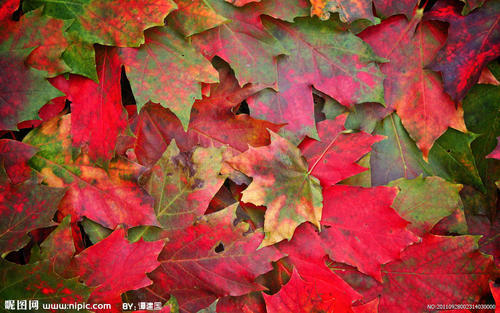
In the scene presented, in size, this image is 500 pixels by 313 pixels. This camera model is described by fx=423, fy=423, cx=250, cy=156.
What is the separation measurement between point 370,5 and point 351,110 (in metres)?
0.24

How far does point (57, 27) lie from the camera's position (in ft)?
2.62

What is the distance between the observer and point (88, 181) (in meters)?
0.86

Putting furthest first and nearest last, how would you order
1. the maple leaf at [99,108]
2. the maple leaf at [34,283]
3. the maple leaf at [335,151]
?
1. the maple leaf at [335,151]
2. the maple leaf at [99,108]
3. the maple leaf at [34,283]

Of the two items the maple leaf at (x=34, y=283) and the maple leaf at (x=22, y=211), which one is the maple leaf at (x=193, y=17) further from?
the maple leaf at (x=34, y=283)

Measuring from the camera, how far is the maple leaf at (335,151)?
94 centimetres

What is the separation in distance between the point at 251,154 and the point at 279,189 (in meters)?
0.10

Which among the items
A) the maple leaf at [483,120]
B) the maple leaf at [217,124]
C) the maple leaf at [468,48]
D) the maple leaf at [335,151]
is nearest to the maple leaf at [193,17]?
the maple leaf at [217,124]

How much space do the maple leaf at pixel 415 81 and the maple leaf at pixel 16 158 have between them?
0.78 metres

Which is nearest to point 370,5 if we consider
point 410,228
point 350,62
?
point 350,62

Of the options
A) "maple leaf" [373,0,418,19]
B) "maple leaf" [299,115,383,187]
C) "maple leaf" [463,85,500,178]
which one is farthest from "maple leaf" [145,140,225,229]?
"maple leaf" [463,85,500,178]

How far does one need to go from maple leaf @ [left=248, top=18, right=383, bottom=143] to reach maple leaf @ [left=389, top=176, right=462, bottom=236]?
0.76ft

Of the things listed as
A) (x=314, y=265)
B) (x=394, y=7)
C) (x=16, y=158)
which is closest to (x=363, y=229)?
(x=314, y=265)

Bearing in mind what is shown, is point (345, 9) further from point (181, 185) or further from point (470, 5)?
point (181, 185)

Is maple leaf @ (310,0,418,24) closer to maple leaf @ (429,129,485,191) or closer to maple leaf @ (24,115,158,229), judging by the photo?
maple leaf @ (429,129,485,191)
